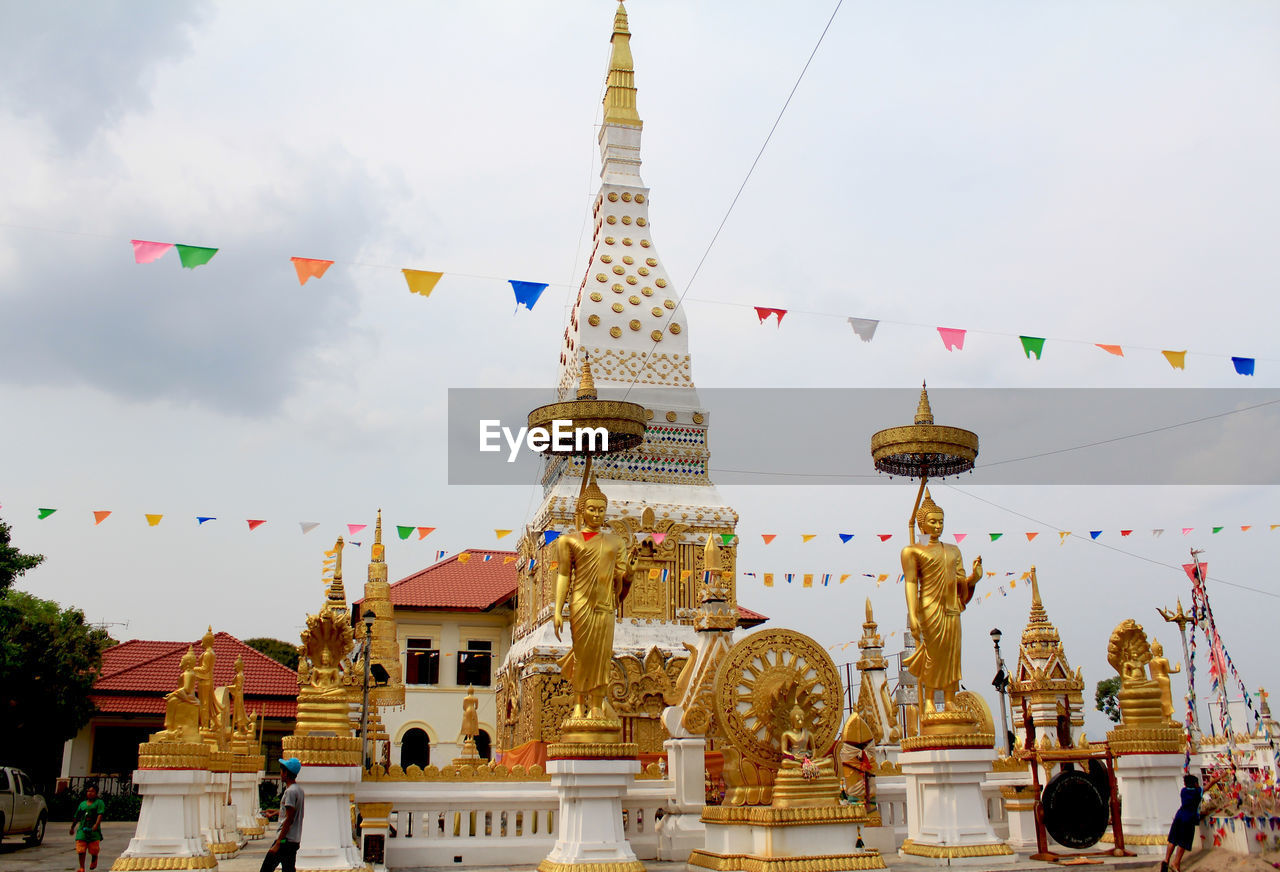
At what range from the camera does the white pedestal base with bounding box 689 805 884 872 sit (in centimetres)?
1025

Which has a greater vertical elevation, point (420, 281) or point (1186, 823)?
point (420, 281)

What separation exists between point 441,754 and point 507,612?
5.12 meters

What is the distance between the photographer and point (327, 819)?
32.9ft

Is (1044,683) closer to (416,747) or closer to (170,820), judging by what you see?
(170,820)

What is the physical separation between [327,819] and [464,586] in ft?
93.1

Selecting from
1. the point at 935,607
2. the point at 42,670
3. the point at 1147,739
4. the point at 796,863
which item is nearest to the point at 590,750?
the point at 796,863

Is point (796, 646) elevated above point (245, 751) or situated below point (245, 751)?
above

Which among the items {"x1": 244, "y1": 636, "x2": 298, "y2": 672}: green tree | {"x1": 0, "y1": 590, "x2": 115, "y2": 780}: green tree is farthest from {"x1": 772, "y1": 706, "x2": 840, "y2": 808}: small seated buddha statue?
{"x1": 244, "y1": 636, "x2": 298, "y2": 672}: green tree

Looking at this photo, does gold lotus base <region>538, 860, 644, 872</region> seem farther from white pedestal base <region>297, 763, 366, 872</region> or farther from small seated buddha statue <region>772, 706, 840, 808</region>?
white pedestal base <region>297, 763, 366, 872</region>

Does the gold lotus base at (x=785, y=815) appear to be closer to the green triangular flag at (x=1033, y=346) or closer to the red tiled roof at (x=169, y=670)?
the green triangular flag at (x=1033, y=346)

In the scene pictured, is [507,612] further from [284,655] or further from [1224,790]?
[1224,790]

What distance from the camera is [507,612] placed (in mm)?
36688

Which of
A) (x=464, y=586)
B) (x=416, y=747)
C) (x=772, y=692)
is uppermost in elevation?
(x=464, y=586)

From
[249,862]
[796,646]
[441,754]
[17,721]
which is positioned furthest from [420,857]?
[441,754]
